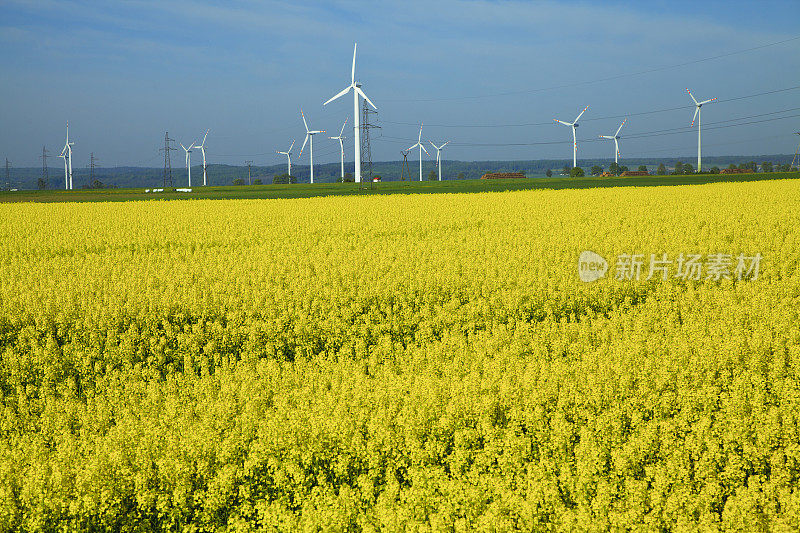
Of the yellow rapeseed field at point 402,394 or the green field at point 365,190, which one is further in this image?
the green field at point 365,190

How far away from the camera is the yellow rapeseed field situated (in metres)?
6.29

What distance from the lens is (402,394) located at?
28.8 feet

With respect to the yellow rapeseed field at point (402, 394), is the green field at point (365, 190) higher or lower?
higher

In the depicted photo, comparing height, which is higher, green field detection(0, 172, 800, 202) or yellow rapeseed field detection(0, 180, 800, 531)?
green field detection(0, 172, 800, 202)

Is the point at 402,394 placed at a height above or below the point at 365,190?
below

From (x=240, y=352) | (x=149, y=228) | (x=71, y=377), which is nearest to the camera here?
(x=71, y=377)

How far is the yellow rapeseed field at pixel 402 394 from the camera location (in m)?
6.29

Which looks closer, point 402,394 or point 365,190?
point 402,394

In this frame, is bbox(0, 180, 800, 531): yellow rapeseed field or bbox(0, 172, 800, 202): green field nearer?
bbox(0, 180, 800, 531): yellow rapeseed field

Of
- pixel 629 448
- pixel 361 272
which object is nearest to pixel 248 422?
pixel 629 448

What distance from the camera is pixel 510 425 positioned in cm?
767

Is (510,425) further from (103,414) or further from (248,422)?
(103,414)

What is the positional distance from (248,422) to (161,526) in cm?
175

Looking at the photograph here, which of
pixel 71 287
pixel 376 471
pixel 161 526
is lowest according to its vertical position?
pixel 161 526
